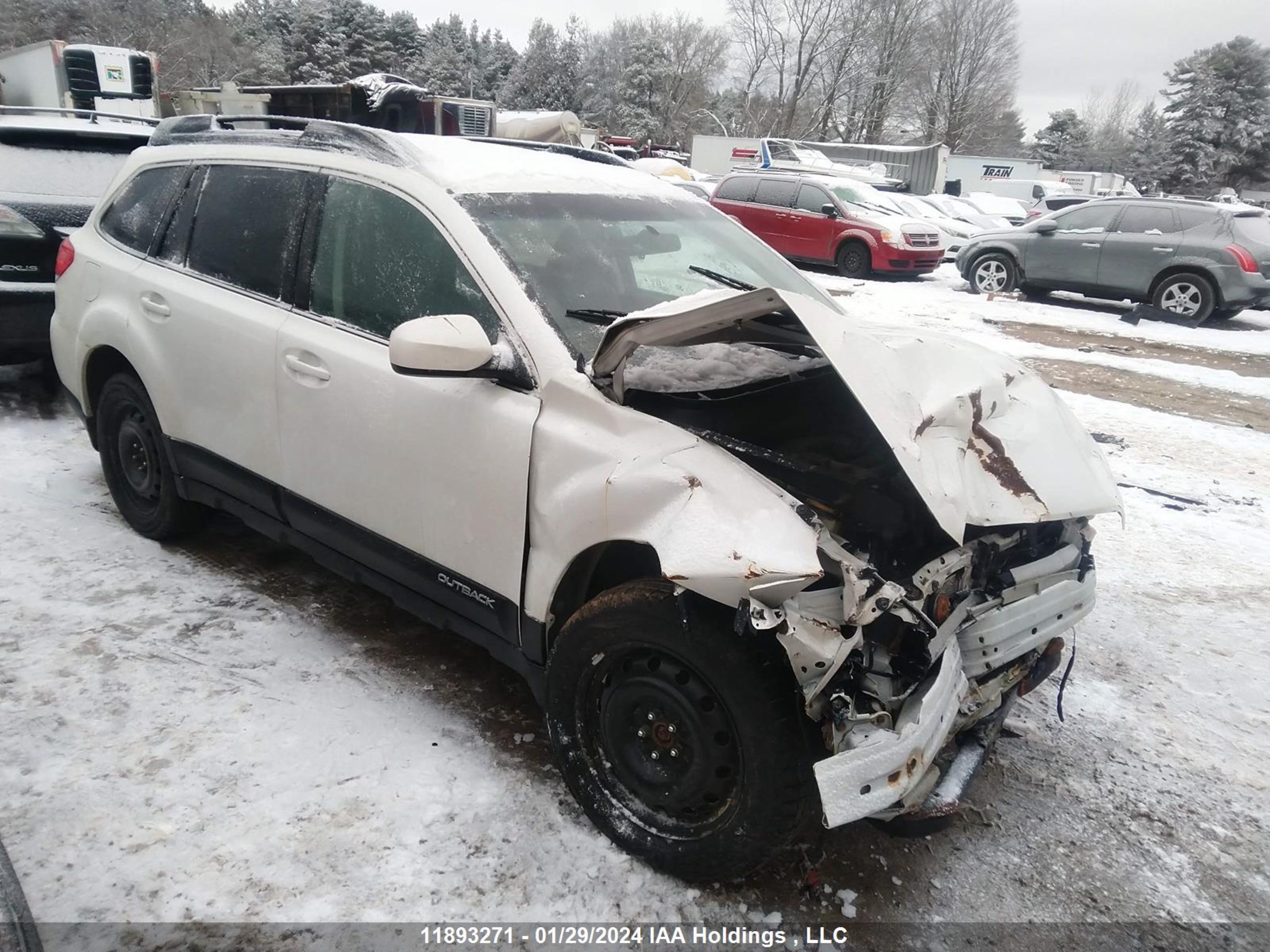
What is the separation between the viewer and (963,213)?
23.8 m

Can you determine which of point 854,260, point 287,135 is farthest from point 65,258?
point 854,260

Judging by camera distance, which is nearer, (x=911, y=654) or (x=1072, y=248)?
(x=911, y=654)

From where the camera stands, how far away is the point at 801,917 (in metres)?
2.19

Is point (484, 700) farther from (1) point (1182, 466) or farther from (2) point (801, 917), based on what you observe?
(1) point (1182, 466)

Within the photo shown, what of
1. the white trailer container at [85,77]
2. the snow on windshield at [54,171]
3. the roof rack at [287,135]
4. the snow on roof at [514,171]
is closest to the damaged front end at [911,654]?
the snow on roof at [514,171]

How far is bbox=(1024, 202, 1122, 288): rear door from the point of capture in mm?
12203

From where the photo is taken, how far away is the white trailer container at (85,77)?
16125 millimetres

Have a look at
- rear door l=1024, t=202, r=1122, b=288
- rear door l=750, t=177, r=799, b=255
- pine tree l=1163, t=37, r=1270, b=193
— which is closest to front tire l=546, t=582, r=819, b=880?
rear door l=1024, t=202, r=1122, b=288

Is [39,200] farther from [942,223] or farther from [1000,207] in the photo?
[1000,207]

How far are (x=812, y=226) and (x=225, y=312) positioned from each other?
44.0 ft

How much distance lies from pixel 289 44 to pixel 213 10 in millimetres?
12812

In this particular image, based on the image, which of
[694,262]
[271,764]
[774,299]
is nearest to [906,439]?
[774,299]

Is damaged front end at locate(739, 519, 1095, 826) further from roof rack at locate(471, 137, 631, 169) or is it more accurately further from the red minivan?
the red minivan

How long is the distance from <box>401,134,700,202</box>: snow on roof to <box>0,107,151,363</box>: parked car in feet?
10.4
